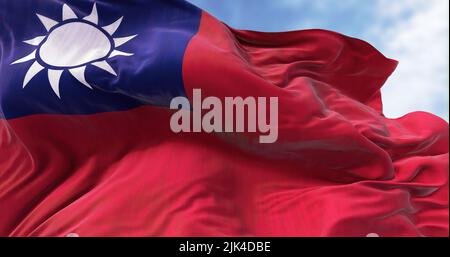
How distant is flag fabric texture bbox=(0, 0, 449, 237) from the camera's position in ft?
16.3

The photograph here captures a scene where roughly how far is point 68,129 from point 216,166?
1.39 m

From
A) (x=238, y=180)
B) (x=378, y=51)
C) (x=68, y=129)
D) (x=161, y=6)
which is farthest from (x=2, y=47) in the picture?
(x=378, y=51)

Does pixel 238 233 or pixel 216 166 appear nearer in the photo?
pixel 238 233

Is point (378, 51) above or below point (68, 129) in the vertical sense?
above

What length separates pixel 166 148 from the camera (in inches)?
211

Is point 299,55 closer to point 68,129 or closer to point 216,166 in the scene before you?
point 216,166

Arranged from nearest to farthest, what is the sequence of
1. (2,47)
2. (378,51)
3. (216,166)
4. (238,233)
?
1. (238,233)
2. (216,166)
3. (2,47)
4. (378,51)

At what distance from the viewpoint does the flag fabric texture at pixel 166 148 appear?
16.3 ft

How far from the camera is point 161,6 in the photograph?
19.5 ft
